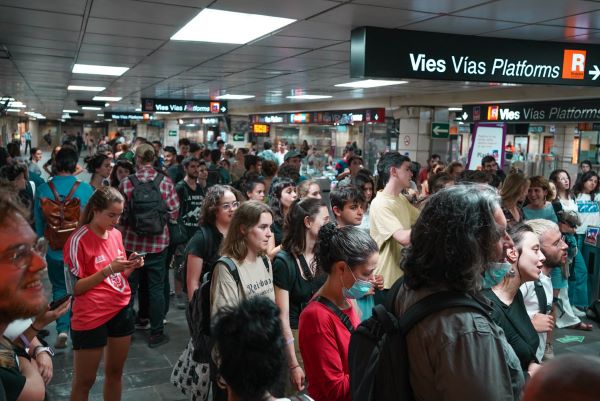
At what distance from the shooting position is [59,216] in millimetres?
4910

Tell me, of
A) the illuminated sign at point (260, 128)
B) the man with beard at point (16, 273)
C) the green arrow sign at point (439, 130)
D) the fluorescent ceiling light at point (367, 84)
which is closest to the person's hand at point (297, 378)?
the man with beard at point (16, 273)

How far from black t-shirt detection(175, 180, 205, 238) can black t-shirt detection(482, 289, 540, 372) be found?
429cm

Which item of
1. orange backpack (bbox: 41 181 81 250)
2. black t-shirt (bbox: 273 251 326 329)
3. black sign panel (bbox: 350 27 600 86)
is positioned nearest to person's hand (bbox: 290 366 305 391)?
black t-shirt (bbox: 273 251 326 329)

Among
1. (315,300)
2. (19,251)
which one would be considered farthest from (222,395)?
(19,251)

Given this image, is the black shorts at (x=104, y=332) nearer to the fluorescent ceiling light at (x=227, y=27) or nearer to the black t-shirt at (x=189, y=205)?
the fluorescent ceiling light at (x=227, y=27)

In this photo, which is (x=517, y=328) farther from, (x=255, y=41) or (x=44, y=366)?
(x=255, y=41)

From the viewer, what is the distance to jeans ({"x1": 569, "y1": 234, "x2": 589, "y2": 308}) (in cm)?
664

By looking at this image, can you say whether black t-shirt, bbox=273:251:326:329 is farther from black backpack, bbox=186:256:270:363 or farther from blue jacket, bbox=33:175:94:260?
blue jacket, bbox=33:175:94:260

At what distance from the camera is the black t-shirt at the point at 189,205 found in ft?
20.5

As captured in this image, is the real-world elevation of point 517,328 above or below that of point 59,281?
above

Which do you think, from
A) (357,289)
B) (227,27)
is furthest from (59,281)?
(357,289)

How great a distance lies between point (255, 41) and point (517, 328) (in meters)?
4.52

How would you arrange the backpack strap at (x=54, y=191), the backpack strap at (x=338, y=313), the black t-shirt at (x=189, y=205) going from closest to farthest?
the backpack strap at (x=338, y=313)
the backpack strap at (x=54, y=191)
the black t-shirt at (x=189, y=205)

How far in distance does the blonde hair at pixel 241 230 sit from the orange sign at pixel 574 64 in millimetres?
4076
